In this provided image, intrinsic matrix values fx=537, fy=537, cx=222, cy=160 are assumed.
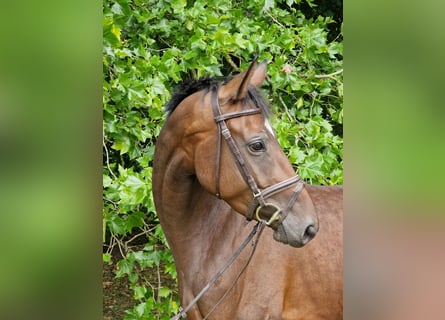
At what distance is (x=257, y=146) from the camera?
7.28 feet

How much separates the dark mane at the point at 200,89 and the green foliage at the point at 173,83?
520mm

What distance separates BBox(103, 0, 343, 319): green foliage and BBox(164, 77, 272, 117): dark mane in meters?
0.52

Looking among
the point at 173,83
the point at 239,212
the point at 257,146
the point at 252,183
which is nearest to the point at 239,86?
the point at 257,146

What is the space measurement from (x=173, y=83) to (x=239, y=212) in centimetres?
166

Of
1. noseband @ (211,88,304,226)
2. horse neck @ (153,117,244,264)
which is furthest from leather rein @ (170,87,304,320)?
horse neck @ (153,117,244,264)

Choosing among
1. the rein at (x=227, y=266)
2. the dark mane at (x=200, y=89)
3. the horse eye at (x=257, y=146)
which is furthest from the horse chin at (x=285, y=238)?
the dark mane at (x=200, y=89)

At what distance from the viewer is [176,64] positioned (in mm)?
3330

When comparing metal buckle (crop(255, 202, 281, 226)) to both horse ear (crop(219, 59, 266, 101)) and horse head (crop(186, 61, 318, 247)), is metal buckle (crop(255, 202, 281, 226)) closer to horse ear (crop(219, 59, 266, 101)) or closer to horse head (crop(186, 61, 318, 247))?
horse head (crop(186, 61, 318, 247))

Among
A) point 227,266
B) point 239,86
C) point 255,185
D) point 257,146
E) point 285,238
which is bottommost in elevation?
point 227,266

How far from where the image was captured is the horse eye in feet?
7.27

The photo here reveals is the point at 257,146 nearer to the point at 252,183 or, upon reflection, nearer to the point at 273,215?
the point at 252,183
